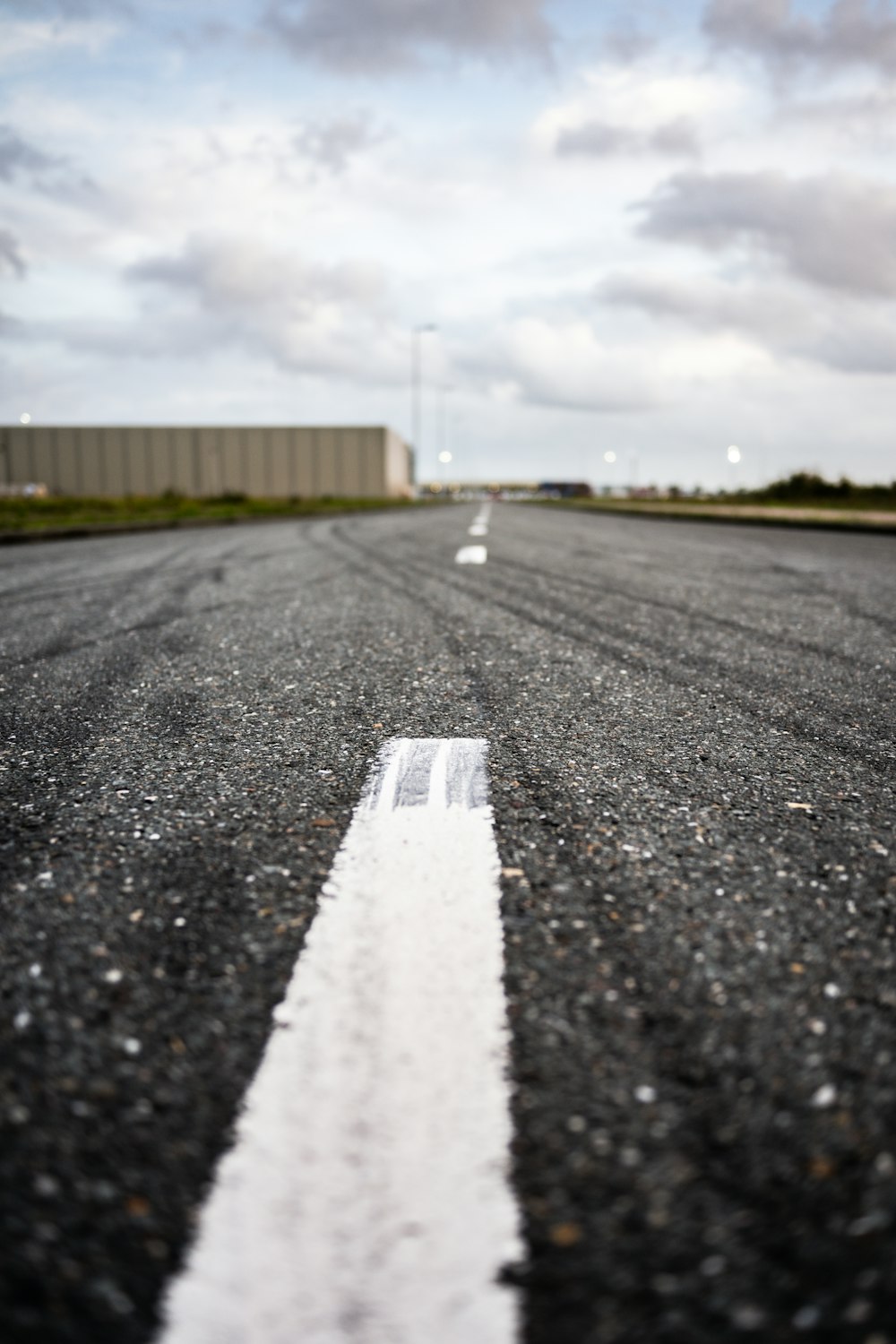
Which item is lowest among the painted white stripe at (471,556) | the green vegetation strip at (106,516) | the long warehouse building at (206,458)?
the painted white stripe at (471,556)

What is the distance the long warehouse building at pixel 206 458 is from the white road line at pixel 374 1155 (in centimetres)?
8868

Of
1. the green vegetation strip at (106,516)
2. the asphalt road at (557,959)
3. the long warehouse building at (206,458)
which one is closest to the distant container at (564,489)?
the long warehouse building at (206,458)

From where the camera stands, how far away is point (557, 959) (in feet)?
4.34

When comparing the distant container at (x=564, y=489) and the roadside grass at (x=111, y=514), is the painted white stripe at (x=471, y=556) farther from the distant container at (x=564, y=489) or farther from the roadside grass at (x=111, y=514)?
the distant container at (x=564, y=489)

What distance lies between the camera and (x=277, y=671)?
347cm

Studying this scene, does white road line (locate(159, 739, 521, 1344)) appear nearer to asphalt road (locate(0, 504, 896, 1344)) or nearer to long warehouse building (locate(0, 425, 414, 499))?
asphalt road (locate(0, 504, 896, 1344))

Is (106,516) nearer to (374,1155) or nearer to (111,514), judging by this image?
(111,514)

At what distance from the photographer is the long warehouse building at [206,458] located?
88.2 meters

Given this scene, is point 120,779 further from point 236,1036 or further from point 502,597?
point 502,597

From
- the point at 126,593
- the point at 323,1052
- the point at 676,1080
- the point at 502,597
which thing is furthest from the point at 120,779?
the point at 126,593

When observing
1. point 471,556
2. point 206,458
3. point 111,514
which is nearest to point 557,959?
point 471,556

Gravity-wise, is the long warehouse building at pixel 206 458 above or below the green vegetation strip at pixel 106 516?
above

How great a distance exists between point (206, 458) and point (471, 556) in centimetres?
8518

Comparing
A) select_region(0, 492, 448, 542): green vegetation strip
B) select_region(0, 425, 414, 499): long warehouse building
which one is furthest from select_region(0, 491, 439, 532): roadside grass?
select_region(0, 425, 414, 499): long warehouse building
